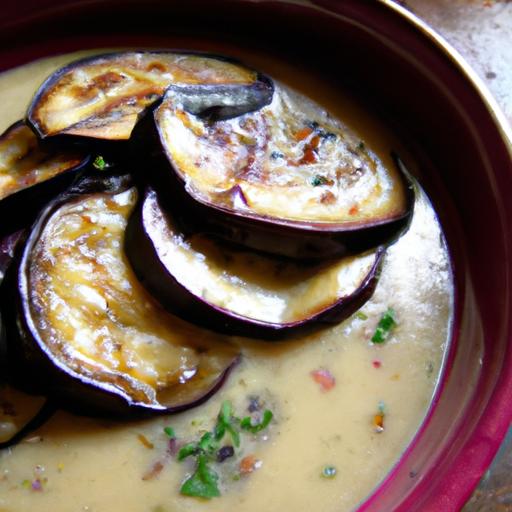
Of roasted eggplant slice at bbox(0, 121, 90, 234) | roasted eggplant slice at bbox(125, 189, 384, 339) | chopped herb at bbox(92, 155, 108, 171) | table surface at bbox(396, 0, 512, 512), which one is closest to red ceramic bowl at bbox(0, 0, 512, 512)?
roasted eggplant slice at bbox(125, 189, 384, 339)

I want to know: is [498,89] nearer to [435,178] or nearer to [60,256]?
[435,178]

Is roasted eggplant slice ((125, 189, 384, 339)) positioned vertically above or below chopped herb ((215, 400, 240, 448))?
above

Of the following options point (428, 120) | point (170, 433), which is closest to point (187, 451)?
point (170, 433)

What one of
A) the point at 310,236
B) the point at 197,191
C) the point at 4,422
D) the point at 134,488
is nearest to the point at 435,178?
the point at 310,236

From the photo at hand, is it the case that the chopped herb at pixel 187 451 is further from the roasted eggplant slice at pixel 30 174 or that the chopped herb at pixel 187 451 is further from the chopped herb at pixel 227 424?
the roasted eggplant slice at pixel 30 174

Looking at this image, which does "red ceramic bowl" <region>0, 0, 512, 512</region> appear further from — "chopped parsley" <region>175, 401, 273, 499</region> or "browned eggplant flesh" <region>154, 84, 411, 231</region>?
"chopped parsley" <region>175, 401, 273, 499</region>

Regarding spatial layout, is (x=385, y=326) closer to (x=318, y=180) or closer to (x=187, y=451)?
(x=318, y=180)

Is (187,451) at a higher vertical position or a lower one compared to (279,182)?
lower
